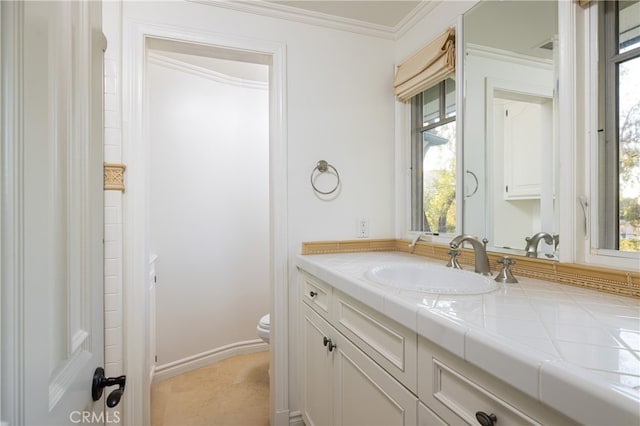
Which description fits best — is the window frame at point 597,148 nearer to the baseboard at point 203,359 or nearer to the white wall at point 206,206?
the white wall at point 206,206

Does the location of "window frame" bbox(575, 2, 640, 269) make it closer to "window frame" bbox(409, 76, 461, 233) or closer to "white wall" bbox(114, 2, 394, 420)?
"window frame" bbox(409, 76, 461, 233)

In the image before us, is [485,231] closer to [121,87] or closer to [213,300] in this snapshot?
[121,87]

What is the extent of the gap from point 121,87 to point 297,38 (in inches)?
37.6

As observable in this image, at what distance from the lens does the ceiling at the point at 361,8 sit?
1733 millimetres

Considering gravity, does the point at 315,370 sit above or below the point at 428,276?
below

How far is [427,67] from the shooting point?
67.3 inches

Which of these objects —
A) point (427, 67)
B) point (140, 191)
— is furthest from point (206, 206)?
point (427, 67)

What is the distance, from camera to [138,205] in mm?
1521

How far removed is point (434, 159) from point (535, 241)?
740 millimetres

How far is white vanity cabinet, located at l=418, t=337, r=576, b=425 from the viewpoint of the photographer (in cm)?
56

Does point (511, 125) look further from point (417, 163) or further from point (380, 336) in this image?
point (380, 336)

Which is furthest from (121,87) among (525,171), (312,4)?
(525,171)

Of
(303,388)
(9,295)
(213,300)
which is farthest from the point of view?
(213,300)

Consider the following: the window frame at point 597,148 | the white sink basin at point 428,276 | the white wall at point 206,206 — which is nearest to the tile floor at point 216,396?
the white wall at point 206,206
